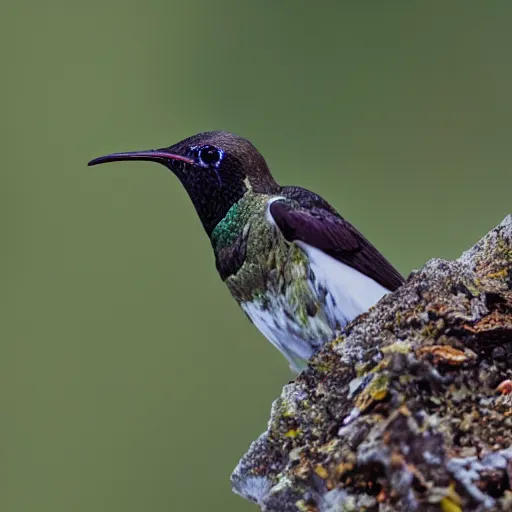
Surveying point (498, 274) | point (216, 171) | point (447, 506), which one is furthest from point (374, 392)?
point (216, 171)

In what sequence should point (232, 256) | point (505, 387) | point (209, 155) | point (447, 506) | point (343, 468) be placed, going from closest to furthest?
point (447, 506) → point (343, 468) → point (505, 387) → point (232, 256) → point (209, 155)

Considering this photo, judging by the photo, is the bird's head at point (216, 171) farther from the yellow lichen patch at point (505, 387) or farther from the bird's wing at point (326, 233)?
the yellow lichen patch at point (505, 387)

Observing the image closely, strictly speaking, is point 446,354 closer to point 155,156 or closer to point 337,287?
point 337,287

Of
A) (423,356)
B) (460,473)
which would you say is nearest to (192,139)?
(423,356)

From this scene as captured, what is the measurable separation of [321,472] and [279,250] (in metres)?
0.69

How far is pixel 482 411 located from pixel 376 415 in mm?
211

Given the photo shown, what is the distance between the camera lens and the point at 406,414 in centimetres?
123

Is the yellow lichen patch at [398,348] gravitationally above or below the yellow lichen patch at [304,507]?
above

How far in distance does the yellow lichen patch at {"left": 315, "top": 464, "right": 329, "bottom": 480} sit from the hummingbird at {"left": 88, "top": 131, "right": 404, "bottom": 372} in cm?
54

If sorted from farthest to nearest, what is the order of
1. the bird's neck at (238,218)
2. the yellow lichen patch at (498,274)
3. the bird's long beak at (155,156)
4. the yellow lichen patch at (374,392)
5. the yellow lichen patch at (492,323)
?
the bird's long beak at (155,156)
the bird's neck at (238,218)
the yellow lichen patch at (498,274)
the yellow lichen patch at (492,323)
the yellow lichen patch at (374,392)

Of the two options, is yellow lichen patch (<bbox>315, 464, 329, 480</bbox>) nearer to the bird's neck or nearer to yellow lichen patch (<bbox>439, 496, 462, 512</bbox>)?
yellow lichen patch (<bbox>439, 496, 462, 512</bbox>)

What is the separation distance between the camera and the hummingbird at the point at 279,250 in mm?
1830

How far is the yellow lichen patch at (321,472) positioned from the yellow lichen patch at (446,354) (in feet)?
0.91

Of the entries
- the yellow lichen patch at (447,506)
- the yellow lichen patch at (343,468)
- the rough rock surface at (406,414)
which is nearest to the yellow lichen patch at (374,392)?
the rough rock surface at (406,414)
